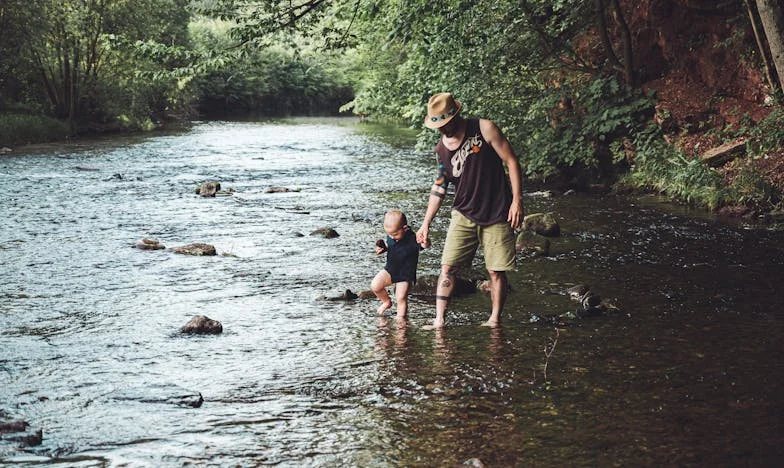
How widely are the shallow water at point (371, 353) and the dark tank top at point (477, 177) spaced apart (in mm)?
1029

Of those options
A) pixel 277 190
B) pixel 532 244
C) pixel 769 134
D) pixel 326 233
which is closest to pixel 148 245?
pixel 326 233

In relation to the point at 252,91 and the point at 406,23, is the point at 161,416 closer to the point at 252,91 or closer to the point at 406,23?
the point at 406,23

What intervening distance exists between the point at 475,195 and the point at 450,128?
64 cm

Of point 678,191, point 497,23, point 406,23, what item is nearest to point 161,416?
point 406,23

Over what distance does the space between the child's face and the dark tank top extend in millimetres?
584

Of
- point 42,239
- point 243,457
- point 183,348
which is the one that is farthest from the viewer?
point 42,239

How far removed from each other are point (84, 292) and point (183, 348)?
266 cm

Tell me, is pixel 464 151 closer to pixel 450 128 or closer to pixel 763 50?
pixel 450 128

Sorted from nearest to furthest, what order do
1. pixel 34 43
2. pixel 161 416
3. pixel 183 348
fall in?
pixel 161 416, pixel 183 348, pixel 34 43

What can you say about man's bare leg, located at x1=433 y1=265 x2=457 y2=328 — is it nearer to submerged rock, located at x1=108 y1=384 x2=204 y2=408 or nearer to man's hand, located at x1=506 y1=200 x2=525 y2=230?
man's hand, located at x1=506 y1=200 x2=525 y2=230

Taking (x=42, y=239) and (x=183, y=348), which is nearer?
(x=183, y=348)

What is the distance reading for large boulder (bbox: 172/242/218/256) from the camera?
11047 mm

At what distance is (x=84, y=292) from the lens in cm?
884

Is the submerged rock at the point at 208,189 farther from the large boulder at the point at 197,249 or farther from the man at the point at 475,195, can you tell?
the man at the point at 475,195
